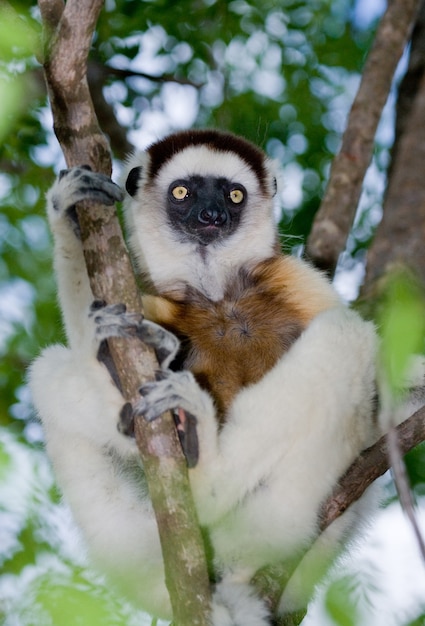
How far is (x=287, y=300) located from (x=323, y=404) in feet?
3.11

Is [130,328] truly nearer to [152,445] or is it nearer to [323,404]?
[152,445]

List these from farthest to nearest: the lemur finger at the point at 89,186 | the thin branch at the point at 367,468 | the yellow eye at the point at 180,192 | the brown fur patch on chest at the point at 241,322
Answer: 1. the yellow eye at the point at 180,192
2. the brown fur patch on chest at the point at 241,322
3. the lemur finger at the point at 89,186
4. the thin branch at the point at 367,468

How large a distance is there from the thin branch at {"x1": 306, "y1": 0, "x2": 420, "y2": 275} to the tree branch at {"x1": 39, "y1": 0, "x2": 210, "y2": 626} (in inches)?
96.7

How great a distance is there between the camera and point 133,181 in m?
4.72

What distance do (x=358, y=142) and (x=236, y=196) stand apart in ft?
5.09

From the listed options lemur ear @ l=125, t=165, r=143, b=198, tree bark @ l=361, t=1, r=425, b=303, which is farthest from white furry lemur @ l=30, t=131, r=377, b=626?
tree bark @ l=361, t=1, r=425, b=303

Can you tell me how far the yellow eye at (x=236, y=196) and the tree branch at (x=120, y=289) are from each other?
1.44 meters

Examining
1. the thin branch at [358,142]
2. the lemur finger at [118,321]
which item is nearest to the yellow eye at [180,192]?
the thin branch at [358,142]

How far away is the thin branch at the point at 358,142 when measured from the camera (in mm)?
5520

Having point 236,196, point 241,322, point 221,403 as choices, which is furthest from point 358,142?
point 221,403

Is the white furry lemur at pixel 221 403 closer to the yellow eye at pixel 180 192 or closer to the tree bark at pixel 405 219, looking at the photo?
the yellow eye at pixel 180 192

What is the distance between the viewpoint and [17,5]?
5.60 meters

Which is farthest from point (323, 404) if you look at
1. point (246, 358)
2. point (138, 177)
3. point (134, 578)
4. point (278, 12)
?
point (278, 12)

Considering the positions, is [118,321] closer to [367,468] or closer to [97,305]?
[97,305]
